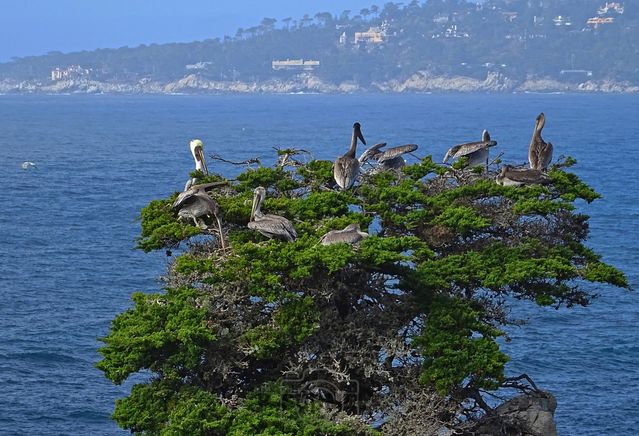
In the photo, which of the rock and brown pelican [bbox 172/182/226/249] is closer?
the rock

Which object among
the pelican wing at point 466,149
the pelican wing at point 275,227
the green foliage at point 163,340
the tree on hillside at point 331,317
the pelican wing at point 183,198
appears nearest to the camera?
the green foliage at point 163,340

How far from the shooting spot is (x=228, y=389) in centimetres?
2141

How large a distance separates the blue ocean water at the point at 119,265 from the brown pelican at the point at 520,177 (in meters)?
11.0

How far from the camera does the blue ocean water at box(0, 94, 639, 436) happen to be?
3569cm

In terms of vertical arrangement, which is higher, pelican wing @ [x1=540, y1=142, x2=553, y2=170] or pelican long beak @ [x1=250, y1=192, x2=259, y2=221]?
pelican wing @ [x1=540, y1=142, x2=553, y2=170]

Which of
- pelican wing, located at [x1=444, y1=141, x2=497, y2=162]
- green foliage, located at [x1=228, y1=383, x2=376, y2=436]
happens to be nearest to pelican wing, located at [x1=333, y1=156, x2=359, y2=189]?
pelican wing, located at [x1=444, y1=141, x2=497, y2=162]

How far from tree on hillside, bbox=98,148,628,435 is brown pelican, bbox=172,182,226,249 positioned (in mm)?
236

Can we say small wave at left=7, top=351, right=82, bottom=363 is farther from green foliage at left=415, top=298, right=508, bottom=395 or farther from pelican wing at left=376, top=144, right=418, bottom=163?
green foliage at left=415, top=298, right=508, bottom=395

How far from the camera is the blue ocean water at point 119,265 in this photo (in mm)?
35688

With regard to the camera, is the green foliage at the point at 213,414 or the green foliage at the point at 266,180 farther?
the green foliage at the point at 266,180

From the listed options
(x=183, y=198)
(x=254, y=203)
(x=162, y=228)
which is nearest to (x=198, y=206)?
(x=183, y=198)

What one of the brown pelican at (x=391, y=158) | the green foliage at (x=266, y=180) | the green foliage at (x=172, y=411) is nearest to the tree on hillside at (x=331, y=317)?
the green foliage at (x=172, y=411)

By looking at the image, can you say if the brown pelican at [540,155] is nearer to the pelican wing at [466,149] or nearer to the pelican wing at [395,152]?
the pelican wing at [466,149]

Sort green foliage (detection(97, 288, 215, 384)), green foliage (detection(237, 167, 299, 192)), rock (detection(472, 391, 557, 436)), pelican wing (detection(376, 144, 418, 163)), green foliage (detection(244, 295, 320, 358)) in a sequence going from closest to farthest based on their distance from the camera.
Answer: green foliage (detection(97, 288, 215, 384))
green foliage (detection(244, 295, 320, 358))
rock (detection(472, 391, 557, 436))
green foliage (detection(237, 167, 299, 192))
pelican wing (detection(376, 144, 418, 163))
